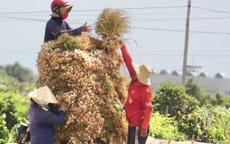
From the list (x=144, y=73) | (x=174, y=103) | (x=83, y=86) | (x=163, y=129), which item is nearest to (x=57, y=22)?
(x=83, y=86)

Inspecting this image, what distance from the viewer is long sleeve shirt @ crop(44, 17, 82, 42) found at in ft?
30.2

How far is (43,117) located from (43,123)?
0.33 feet

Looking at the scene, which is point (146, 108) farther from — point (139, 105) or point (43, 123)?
point (43, 123)

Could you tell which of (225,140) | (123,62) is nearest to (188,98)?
(225,140)

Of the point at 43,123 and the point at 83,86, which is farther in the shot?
the point at 83,86

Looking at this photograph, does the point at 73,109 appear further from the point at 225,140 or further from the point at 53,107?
the point at 225,140

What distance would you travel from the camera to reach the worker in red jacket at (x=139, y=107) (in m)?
9.16

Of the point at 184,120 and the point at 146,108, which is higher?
the point at 146,108

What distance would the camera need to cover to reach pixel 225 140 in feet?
47.3

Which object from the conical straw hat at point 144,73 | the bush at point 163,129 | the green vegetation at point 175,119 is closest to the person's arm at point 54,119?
the conical straw hat at point 144,73

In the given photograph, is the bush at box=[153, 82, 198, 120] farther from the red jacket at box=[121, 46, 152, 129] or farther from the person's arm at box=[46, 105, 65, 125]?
the person's arm at box=[46, 105, 65, 125]

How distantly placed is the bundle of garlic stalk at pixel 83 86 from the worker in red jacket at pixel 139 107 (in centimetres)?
14

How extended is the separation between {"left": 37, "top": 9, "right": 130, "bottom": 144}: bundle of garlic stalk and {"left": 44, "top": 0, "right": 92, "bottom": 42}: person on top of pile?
0.59 ft

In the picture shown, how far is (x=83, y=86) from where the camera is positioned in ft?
29.1
